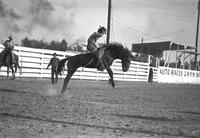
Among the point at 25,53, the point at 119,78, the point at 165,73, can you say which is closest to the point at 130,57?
the point at 25,53

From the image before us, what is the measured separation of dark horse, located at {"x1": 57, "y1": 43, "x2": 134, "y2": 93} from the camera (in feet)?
34.2

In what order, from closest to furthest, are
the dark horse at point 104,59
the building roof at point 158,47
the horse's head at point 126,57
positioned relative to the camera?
the dark horse at point 104,59, the horse's head at point 126,57, the building roof at point 158,47

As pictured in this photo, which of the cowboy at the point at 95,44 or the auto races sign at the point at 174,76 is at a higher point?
the cowboy at the point at 95,44

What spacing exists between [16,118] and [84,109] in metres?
1.86

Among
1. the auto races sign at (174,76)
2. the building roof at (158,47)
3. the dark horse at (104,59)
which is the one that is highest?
the building roof at (158,47)

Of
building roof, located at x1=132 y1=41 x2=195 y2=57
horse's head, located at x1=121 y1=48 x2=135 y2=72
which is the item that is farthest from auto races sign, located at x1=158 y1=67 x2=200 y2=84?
horse's head, located at x1=121 y1=48 x2=135 y2=72

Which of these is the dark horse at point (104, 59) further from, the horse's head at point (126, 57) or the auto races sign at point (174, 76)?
the auto races sign at point (174, 76)

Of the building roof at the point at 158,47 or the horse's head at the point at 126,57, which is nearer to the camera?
the horse's head at the point at 126,57

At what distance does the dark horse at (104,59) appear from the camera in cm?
1041

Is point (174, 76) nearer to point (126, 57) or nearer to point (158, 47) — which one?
point (158, 47)

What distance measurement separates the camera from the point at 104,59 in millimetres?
10977

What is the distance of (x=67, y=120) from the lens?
17.3 feet

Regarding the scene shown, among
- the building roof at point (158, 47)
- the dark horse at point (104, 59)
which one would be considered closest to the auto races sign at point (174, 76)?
the building roof at point (158, 47)

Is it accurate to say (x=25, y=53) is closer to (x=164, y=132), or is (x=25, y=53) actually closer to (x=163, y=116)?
(x=163, y=116)
